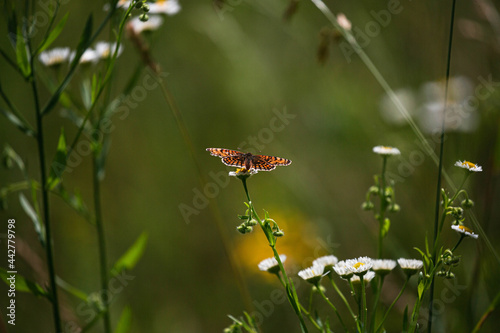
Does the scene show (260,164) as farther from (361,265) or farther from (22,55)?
(22,55)

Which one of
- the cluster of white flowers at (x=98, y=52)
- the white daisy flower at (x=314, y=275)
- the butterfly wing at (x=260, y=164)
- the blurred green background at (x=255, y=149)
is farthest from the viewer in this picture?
the blurred green background at (x=255, y=149)

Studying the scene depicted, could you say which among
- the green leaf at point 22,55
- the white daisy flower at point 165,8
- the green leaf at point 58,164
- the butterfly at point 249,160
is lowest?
the butterfly at point 249,160

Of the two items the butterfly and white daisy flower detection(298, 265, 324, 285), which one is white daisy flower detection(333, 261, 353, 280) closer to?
white daisy flower detection(298, 265, 324, 285)

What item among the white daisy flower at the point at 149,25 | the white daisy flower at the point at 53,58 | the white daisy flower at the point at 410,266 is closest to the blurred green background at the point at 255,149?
the white daisy flower at the point at 149,25

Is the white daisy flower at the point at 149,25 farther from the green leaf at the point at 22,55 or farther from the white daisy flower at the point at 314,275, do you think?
the white daisy flower at the point at 314,275

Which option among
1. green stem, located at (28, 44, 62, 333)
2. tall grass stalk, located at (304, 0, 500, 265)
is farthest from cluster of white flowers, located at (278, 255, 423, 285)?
green stem, located at (28, 44, 62, 333)

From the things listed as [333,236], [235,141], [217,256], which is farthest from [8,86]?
[333,236]
